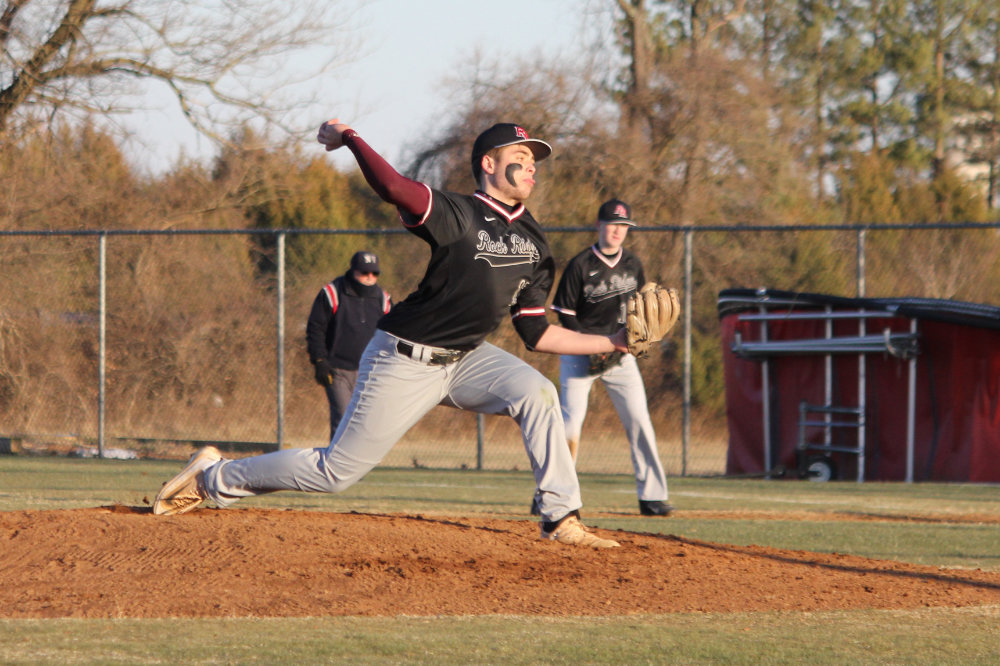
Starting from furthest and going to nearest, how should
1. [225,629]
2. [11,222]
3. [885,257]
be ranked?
[885,257] → [11,222] → [225,629]

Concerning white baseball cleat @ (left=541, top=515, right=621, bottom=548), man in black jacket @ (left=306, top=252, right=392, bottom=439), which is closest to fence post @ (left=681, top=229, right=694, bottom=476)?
man in black jacket @ (left=306, top=252, right=392, bottom=439)

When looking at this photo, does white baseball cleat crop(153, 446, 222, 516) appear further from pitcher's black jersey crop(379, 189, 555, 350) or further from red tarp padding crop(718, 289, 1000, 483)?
red tarp padding crop(718, 289, 1000, 483)

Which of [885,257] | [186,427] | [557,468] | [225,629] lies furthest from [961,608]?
[885,257]

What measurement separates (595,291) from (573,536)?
2.98m

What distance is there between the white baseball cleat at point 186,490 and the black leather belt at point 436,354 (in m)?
1.32

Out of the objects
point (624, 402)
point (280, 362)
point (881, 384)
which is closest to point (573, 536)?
point (624, 402)

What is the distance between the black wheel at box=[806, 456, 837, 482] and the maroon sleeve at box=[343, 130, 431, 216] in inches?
348

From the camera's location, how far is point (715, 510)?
9.79 m

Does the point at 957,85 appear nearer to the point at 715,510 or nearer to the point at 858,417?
the point at 858,417

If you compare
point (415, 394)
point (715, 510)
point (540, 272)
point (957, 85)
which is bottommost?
point (715, 510)

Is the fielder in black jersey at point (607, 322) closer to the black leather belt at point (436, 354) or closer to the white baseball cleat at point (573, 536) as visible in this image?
the white baseball cleat at point (573, 536)

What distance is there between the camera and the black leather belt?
223 inches

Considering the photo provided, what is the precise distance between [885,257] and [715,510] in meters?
11.5

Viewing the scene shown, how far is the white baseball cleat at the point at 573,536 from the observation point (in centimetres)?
608
